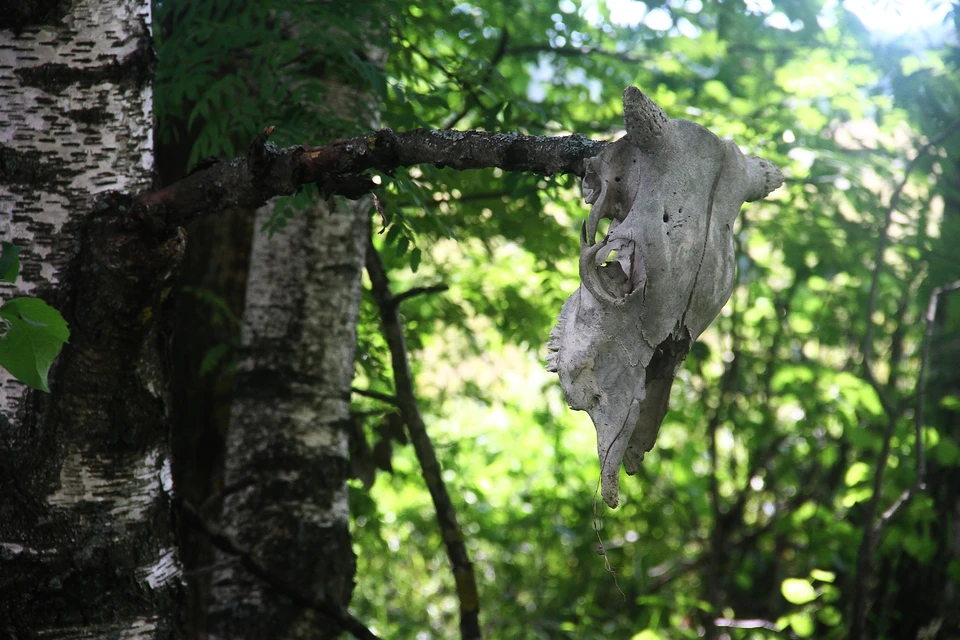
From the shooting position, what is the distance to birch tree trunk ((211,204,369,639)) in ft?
7.00

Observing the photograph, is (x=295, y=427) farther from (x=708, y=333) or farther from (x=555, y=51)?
(x=708, y=333)

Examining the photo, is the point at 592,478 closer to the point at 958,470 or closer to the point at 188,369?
the point at 958,470

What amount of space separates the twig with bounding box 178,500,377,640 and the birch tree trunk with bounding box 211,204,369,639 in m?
0.09

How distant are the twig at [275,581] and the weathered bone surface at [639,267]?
1.20 meters

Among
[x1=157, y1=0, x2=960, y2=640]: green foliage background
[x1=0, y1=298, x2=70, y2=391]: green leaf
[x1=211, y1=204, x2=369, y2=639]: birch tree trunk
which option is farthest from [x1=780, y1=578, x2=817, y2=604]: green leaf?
[x1=0, y1=298, x2=70, y2=391]: green leaf

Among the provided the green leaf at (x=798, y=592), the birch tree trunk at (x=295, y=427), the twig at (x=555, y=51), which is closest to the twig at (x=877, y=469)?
the green leaf at (x=798, y=592)

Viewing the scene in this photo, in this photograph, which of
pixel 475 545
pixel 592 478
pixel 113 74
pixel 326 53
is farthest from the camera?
pixel 475 545

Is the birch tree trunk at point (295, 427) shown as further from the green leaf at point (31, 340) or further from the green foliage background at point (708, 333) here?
the green leaf at point (31, 340)

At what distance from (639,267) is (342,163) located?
0.51 metres

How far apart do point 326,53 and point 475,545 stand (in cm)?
415

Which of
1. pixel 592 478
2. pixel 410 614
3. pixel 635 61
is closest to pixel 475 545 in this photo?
pixel 410 614

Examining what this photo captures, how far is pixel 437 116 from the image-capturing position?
2879 mm

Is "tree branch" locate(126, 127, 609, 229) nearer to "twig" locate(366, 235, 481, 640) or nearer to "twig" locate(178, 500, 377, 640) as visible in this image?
"twig" locate(178, 500, 377, 640)

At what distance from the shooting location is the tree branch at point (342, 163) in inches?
47.2
